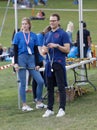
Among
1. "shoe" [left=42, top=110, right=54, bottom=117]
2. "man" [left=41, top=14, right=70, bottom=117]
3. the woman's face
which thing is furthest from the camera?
the woman's face

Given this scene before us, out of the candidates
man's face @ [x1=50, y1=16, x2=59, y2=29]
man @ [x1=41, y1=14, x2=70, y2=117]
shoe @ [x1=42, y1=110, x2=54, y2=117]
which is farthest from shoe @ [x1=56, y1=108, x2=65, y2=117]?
man's face @ [x1=50, y1=16, x2=59, y2=29]

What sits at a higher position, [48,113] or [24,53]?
[24,53]

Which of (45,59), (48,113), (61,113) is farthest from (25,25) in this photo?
(61,113)

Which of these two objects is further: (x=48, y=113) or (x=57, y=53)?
(x=48, y=113)

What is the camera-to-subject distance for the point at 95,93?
1266 centimetres

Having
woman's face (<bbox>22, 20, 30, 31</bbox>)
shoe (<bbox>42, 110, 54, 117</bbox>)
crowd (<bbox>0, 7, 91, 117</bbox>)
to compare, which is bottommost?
shoe (<bbox>42, 110, 54, 117</bbox>)

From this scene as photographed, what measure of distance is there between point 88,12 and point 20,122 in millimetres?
32388

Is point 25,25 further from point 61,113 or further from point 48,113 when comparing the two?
point 61,113

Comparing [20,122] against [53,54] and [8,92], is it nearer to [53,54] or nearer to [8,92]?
[53,54]

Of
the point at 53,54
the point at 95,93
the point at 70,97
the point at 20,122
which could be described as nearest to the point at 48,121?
the point at 20,122

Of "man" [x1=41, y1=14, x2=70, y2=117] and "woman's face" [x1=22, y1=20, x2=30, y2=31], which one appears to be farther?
"woman's face" [x1=22, y1=20, x2=30, y2=31]

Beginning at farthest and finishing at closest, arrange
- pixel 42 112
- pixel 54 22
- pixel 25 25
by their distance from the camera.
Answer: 1. pixel 25 25
2. pixel 42 112
3. pixel 54 22

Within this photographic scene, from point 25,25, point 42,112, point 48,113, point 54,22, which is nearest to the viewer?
point 54,22

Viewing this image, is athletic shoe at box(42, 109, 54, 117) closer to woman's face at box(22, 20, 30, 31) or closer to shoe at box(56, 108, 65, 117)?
shoe at box(56, 108, 65, 117)
